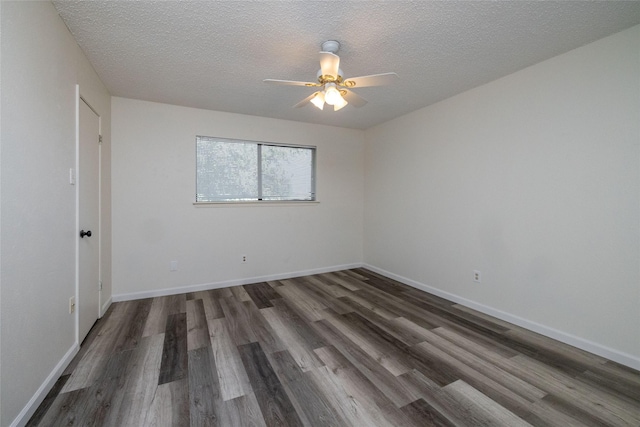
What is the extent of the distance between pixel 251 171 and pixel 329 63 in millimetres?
2323

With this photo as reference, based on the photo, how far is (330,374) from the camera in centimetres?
181

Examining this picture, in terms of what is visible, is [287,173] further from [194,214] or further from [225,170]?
[194,214]

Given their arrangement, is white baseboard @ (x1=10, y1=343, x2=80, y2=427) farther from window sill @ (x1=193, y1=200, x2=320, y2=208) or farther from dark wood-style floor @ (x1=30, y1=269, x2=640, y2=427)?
window sill @ (x1=193, y1=200, x2=320, y2=208)

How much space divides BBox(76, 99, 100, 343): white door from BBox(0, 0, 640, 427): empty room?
3 cm

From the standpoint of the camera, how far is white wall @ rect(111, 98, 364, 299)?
3145mm

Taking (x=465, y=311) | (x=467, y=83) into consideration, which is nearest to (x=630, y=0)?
(x=467, y=83)

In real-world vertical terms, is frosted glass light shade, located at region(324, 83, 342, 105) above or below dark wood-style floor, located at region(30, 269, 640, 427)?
above

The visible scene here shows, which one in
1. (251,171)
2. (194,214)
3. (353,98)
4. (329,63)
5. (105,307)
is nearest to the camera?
(329,63)

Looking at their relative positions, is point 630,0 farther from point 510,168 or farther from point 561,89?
point 510,168

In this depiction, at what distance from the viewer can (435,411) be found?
58.6 inches

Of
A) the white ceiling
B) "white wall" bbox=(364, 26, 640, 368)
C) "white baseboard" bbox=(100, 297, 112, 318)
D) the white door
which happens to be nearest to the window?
the white ceiling

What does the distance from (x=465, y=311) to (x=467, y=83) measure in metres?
2.44

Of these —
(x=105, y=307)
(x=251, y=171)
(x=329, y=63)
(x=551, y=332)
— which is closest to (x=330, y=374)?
(x=551, y=332)

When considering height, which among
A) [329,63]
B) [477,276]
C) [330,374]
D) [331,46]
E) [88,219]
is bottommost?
[330,374]
